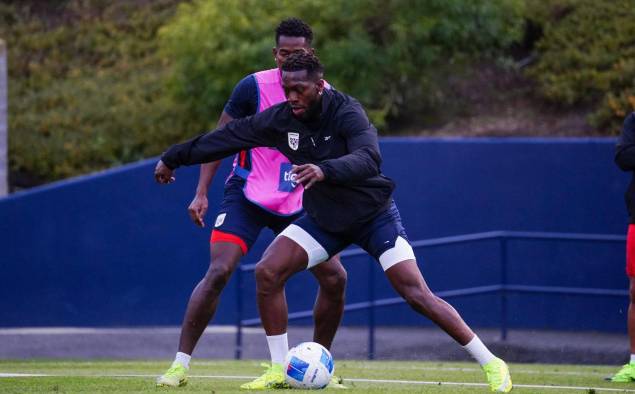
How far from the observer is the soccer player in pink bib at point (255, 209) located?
807 centimetres

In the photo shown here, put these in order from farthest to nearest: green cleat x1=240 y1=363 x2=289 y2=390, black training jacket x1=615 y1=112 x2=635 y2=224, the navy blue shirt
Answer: black training jacket x1=615 y1=112 x2=635 y2=224, the navy blue shirt, green cleat x1=240 y1=363 x2=289 y2=390

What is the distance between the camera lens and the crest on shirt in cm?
762

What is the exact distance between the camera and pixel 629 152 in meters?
9.59

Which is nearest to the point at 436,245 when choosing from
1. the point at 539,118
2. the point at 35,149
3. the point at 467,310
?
the point at 467,310

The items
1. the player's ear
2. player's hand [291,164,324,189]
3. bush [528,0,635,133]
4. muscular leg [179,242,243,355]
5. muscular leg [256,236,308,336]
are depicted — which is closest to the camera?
player's hand [291,164,324,189]

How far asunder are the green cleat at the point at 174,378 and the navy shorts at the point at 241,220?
0.96m

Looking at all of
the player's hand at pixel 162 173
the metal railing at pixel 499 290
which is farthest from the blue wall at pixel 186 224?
the player's hand at pixel 162 173

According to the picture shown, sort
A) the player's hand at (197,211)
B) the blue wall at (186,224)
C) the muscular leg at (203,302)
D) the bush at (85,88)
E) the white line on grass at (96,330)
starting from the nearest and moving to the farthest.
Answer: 1. the muscular leg at (203,302)
2. the player's hand at (197,211)
3. the white line on grass at (96,330)
4. the blue wall at (186,224)
5. the bush at (85,88)

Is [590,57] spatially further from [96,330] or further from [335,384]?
[335,384]

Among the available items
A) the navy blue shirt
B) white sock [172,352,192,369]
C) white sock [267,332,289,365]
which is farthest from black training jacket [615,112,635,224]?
white sock [172,352,192,369]

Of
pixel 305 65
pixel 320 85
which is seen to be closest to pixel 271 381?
pixel 320 85

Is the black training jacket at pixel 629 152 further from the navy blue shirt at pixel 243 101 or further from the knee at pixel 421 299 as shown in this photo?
the navy blue shirt at pixel 243 101

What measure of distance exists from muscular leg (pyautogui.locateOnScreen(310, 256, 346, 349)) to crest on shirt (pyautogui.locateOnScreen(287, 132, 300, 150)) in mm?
978

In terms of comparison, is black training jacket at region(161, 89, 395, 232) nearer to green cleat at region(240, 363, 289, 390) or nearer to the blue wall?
green cleat at region(240, 363, 289, 390)
